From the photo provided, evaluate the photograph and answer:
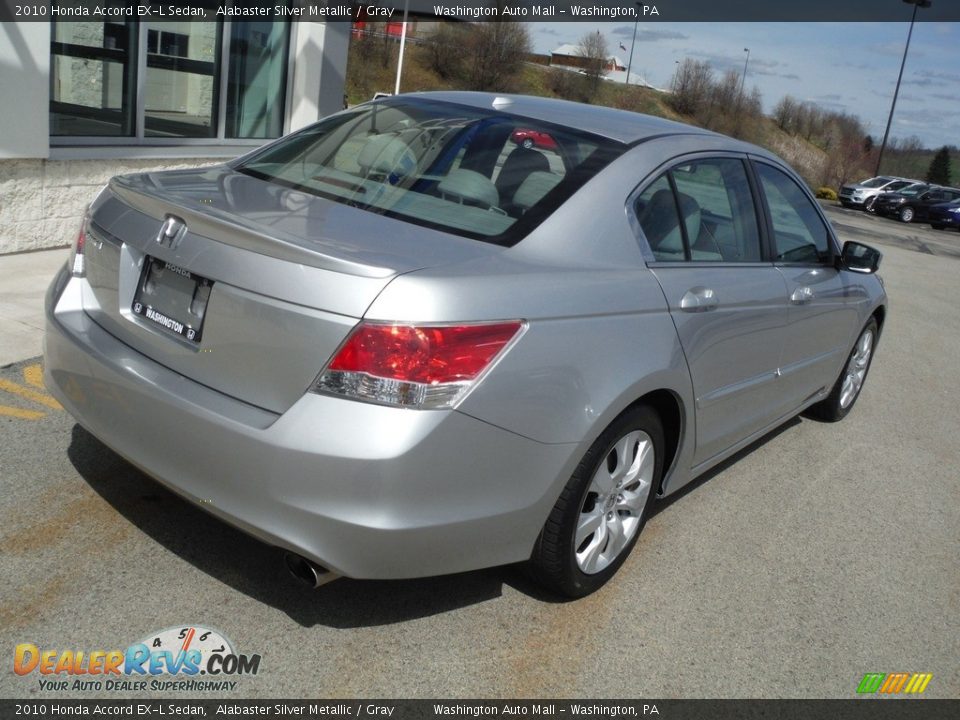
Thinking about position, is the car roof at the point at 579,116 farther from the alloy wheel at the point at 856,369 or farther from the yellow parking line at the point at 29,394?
the alloy wheel at the point at 856,369

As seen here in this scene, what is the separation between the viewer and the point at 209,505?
2797 mm

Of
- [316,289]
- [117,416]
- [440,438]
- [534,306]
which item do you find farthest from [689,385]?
[117,416]

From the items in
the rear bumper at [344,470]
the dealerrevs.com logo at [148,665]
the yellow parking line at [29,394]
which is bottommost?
the yellow parking line at [29,394]

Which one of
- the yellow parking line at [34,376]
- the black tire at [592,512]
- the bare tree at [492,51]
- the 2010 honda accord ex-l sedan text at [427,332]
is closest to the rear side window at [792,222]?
the 2010 honda accord ex-l sedan text at [427,332]

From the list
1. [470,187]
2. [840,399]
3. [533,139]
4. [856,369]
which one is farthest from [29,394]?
[856,369]

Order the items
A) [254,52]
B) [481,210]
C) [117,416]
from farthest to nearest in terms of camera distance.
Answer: [254,52] < [481,210] < [117,416]

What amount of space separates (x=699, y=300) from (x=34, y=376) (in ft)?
10.8

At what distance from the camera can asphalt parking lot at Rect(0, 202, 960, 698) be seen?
2.96 metres

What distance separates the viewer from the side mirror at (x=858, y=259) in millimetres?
5175

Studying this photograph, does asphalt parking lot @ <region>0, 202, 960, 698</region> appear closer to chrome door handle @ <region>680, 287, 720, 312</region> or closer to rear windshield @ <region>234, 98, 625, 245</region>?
chrome door handle @ <region>680, 287, 720, 312</region>

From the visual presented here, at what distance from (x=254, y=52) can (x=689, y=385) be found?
781 cm

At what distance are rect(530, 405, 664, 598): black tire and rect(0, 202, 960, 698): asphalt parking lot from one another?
14cm

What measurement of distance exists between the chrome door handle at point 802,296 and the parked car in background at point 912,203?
35106mm
